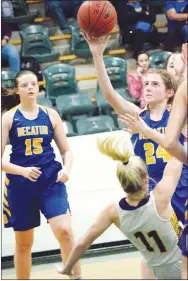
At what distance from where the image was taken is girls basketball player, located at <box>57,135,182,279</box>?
3125 mm

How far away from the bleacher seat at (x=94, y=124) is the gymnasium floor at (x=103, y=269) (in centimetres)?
138

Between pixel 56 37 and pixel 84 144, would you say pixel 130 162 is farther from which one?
pixel 56 37

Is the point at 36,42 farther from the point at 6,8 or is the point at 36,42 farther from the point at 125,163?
the point at 125,163

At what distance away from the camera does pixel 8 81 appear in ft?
23.2

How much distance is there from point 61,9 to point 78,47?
568 mm

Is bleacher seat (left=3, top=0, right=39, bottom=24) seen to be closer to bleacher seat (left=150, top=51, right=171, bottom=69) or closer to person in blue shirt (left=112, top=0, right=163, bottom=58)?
person in blue shirt (left=112, top=0, right=163, bottom=58)

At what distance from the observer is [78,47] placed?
829 cm

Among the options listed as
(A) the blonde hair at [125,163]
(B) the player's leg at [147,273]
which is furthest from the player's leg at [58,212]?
(A) the blonde hair at [125,163]

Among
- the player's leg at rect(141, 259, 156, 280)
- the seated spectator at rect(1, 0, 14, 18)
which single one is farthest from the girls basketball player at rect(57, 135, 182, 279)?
the seated spectator at rect(1, 0, 14, 18)

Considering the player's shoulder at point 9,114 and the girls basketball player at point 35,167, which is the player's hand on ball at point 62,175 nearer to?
the girls basketball player at point 35,167

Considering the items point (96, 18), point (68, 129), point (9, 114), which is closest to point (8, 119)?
point (9, 114)

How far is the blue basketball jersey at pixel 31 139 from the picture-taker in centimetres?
439

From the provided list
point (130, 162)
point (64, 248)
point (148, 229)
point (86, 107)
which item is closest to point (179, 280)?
point (148, 229)

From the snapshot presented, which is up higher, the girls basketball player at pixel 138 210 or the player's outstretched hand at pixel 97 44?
the player's outstretched hand at pixel 97 44
